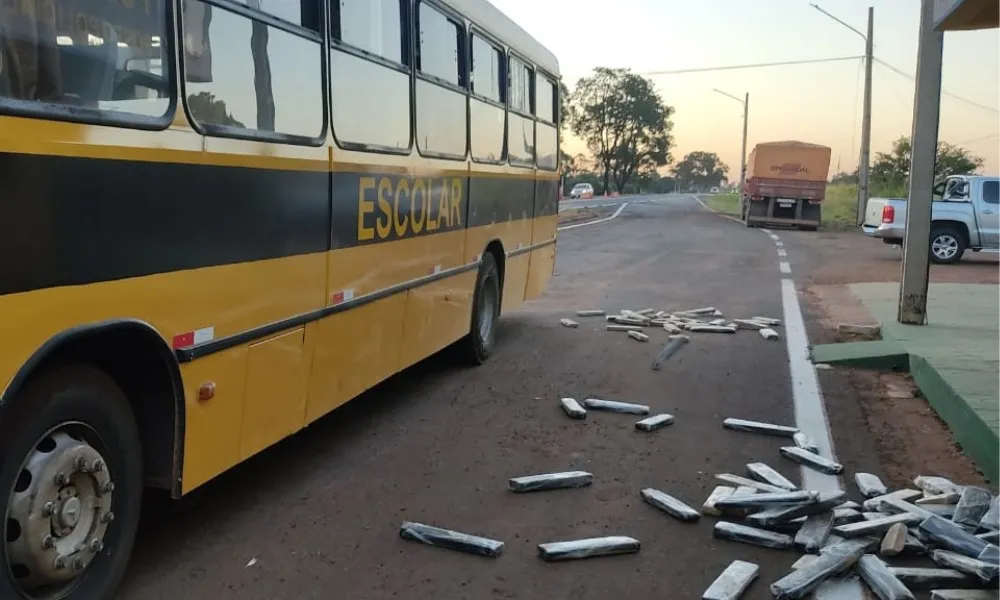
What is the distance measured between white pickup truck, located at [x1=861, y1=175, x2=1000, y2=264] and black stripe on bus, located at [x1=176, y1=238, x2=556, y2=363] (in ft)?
53.2

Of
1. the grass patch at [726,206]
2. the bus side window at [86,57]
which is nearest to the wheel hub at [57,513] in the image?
the bus side window at [86,57]

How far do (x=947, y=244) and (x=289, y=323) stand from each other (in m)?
19.4

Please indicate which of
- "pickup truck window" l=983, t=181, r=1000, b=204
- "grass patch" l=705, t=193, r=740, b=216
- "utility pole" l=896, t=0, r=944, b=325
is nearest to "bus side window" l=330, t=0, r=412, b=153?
"utility pole" l=896, t=0, r=944, b=325

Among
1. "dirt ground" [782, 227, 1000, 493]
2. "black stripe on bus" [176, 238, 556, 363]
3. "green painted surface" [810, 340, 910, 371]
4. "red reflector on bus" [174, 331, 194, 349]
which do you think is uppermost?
"red reflector on bus" [174, 331, 194, 349]

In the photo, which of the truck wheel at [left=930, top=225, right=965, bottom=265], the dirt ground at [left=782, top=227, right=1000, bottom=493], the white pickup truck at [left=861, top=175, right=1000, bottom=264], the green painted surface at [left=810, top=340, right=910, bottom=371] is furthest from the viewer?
the truck wheel at [left=930, top=225, right=965, bottom=265]

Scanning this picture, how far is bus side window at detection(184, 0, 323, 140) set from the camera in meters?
4.06

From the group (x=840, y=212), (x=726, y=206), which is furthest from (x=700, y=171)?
(x=840, y=212)

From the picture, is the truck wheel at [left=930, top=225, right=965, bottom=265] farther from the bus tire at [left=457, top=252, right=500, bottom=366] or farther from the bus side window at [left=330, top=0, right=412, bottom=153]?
the bus side window at [left=330, top=0, right=412, bottom=153]

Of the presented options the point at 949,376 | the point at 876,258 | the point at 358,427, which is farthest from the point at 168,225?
the point at 876,258

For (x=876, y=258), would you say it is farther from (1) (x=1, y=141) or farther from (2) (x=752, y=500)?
(1) (x=1, y=141)

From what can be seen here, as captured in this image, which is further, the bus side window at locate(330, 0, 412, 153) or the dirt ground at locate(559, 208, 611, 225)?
the dirt ground at locate(559, 208, 611, 225)

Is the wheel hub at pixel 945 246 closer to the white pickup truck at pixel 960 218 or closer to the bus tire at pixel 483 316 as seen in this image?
the white pickup truck at pixel 960 218

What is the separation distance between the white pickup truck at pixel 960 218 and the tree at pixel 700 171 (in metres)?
167

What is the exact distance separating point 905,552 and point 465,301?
177 inches
